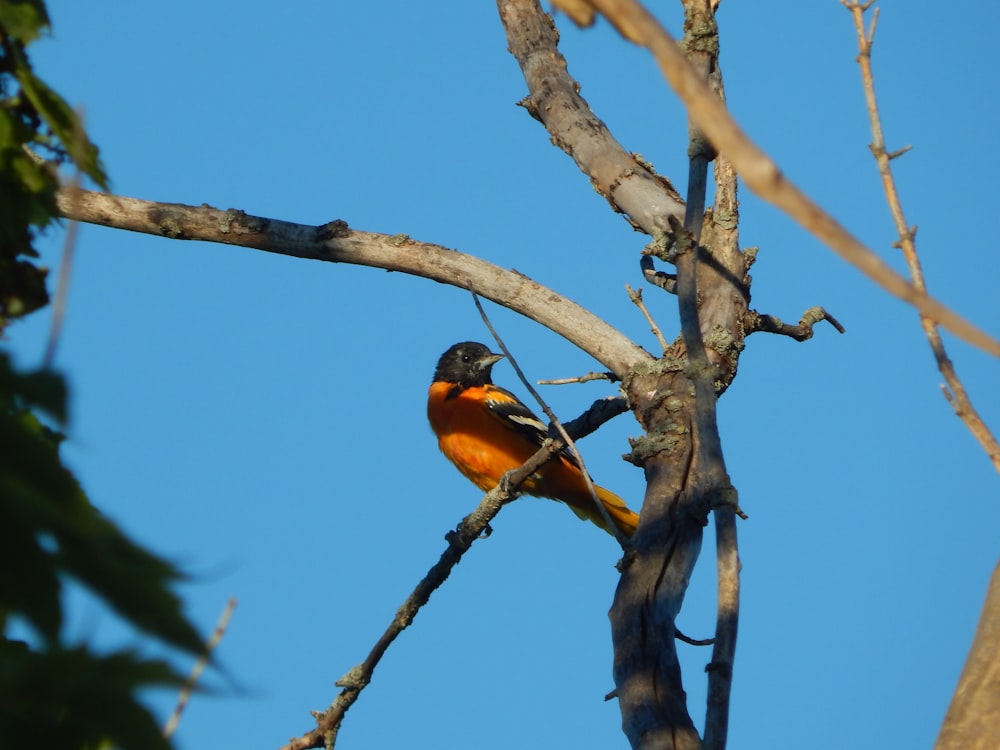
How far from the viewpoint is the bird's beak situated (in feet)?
33.9

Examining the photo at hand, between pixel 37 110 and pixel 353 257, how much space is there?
3693 millimetres

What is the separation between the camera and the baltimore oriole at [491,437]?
895 cm

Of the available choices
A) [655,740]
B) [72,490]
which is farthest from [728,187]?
[72,490]

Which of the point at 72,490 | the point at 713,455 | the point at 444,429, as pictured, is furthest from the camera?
the point at 444,429

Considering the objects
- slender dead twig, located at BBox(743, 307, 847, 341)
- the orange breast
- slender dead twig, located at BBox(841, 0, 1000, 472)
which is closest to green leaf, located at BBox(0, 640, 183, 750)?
slender dead twig, located at BBox(841, 0, 1000, 472)

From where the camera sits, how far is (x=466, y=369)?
34.0ft

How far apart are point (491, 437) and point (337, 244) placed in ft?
14.1

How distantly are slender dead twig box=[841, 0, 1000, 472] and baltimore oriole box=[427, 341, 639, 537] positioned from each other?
6.14 m

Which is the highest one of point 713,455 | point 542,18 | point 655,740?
point 542,18

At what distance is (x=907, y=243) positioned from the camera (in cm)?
236

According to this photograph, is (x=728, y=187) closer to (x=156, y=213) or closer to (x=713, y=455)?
(x=713, y=455)

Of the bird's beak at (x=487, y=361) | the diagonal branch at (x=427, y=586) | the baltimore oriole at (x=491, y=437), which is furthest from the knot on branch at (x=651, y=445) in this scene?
the bird's beak at (x=487, y=361)

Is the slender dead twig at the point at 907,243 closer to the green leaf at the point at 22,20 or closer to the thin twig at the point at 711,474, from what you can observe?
the thin twig at the point at 711,474

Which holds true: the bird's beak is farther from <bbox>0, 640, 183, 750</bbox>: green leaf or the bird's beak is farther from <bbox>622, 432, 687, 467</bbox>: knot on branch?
<bbox>0, 640, 183, 750</bbox>: green leaf
